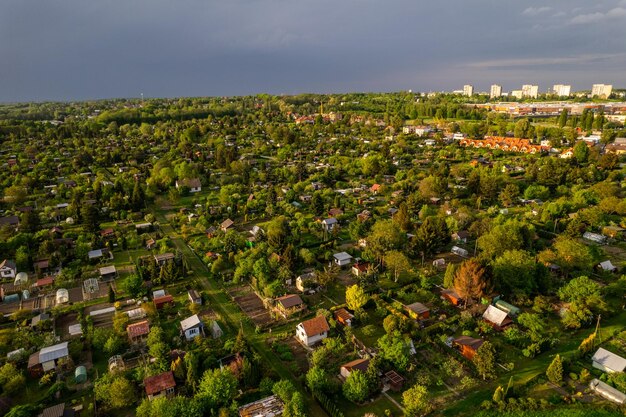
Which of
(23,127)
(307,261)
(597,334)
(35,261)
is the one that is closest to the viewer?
(597,334)

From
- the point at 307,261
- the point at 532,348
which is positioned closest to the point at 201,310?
the point at 307,261

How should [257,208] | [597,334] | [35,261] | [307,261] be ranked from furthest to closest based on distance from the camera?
[257,208], [35,261], [307,261], [597,334]

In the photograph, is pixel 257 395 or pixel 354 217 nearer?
pixel 257 395

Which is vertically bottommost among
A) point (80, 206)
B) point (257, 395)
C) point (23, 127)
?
point (257, 395)

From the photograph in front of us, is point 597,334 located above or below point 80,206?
below

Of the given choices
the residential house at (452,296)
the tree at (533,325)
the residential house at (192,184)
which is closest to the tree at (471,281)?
the residential house at (452,296)

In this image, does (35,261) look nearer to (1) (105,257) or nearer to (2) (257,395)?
(1) (105,257)

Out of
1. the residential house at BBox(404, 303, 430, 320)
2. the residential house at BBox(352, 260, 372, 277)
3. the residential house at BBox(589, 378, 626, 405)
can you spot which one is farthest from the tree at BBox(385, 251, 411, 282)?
the residential house at BBox(589, 378, 626, 405)
